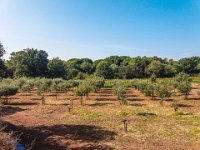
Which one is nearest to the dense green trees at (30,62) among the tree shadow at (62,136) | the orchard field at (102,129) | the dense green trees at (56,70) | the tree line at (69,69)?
the tree line at (69,69)

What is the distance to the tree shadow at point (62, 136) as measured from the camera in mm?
16188

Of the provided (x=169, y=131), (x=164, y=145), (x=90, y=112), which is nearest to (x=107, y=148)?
(x=164, y=145)

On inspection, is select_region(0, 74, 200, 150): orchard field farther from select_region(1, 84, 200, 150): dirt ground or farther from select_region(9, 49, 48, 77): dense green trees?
select_region(9, 49, 48, 77): dense green trees

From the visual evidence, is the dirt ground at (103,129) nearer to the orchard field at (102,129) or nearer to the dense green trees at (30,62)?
the orchard field at (102,129)

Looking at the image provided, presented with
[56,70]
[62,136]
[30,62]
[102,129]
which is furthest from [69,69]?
[62,136]

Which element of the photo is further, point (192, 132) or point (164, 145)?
point (192, 132)

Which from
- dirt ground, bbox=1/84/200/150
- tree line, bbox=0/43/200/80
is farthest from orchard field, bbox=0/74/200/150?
tree line, bbox=0/43/200/80

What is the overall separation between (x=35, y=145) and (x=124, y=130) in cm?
679

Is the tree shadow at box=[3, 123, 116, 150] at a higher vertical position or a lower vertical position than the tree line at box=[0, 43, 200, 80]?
lower

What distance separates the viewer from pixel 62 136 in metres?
18.2

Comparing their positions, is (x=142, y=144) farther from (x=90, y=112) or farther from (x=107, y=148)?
(x=90, y=112)

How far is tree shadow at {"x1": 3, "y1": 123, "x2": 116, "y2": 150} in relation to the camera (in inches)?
637

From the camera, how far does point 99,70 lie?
96.2 meters

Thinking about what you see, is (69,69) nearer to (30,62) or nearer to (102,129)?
(30,62)
